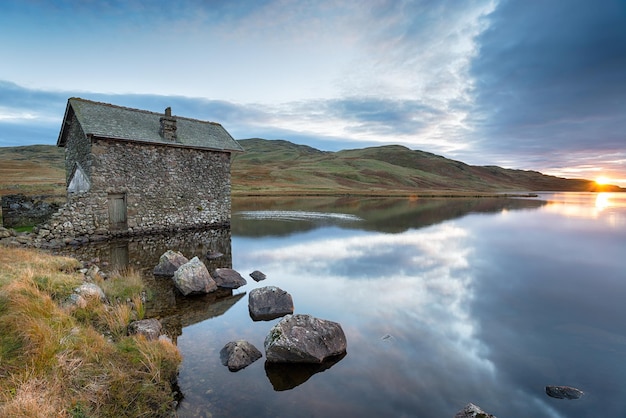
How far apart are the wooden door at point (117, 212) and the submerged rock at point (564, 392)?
70.0ft

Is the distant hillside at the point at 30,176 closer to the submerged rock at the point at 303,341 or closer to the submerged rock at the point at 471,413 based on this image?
the submerged rock at the point at 303,341

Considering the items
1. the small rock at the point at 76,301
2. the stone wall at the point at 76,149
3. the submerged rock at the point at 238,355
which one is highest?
the stone wall at the point at 76,149

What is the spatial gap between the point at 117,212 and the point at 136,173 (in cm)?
260

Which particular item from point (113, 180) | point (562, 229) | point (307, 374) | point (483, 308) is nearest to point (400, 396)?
point (307, 374)

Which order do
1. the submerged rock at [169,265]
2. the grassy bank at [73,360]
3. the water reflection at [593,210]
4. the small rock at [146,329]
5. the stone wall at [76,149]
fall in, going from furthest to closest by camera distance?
1. the water reflection at [593,210]
2. the stone wall at [76,149]
3. the submerged rock at [169,265]
4. the small rock at [146,329]
5. the grassy bank at [73,360]

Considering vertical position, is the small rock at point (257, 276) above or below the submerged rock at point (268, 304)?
below

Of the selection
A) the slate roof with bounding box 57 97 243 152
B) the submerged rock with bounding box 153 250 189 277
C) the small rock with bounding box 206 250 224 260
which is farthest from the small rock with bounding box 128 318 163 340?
the slate roof with bounding box 57 97 243 152

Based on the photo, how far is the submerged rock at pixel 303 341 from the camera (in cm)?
713

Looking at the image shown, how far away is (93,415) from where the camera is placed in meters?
4.54

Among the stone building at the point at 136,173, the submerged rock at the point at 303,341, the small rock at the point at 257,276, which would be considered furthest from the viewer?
the stone building at the point at 136,173

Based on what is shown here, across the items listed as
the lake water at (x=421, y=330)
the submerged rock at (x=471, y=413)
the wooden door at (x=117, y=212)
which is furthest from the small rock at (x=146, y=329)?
the wooden door at (x=117, y=212)

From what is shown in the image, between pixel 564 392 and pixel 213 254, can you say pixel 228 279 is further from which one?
pixel 564 392

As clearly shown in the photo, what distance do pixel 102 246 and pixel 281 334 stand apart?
14572 millimetres

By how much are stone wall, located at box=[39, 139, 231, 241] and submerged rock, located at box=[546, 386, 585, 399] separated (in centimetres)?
2113
